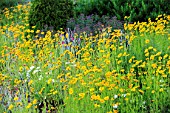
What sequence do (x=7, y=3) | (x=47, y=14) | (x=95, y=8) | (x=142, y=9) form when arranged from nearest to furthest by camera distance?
(x=47, y=14)
(x=142, y=9)
(x=95, y=8)
(x=7, y=3)

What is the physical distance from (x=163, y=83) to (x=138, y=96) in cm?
36

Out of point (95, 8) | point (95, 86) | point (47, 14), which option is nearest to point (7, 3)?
point (95, 8)

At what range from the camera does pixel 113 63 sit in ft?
19.1

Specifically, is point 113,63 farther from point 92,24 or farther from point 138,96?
point 92,24

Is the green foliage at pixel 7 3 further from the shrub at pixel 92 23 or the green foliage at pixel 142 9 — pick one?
the green foliage at pixel 142 9

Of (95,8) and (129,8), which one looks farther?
(95,8)

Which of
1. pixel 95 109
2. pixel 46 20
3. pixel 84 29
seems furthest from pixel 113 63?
pixel 46 20

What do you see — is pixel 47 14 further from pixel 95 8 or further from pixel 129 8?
pixel 129 8

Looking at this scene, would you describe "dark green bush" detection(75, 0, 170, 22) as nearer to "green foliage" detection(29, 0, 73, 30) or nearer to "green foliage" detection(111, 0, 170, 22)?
"green foliage" detection(111, 0, 170, 22)

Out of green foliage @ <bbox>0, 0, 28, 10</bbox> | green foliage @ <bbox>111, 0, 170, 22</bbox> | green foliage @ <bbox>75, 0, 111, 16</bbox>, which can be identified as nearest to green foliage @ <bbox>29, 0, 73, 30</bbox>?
green foliage @ <bbox>75, 0, 111, 16</bbox>

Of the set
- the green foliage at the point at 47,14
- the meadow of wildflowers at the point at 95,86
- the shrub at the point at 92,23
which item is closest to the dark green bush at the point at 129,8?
the shrub at the point at 92,23

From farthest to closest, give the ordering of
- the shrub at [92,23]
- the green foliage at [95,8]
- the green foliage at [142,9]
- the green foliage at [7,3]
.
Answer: the green foliage at [7,3] < the green foliage at [95,8] < the green foliage at [142,9] < the shrub at [92,23]

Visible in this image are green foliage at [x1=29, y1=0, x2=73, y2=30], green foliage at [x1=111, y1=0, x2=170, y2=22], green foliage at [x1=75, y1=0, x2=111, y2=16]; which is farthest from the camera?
green foliage at [x1=75, y1=0, x2=111, y2=16]

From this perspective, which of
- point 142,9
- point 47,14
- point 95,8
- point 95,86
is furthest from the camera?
point 95,8
